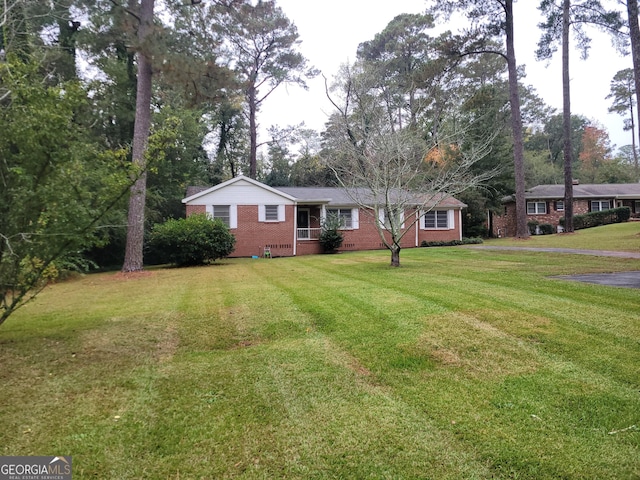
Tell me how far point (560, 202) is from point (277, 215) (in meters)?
22.2

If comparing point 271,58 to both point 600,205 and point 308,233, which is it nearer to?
point 308,233

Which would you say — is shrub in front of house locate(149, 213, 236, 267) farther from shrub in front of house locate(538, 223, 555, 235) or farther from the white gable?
shrub in front of house locate(538, 223, 555, 235)

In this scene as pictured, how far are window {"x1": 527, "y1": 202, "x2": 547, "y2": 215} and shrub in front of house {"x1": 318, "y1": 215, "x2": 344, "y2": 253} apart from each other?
17378 mm

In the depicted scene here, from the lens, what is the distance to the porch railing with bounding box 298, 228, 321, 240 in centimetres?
1941

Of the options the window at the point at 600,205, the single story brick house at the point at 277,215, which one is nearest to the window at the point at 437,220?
the single story brick house at the point at 277,215

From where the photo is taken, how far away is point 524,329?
4.32m

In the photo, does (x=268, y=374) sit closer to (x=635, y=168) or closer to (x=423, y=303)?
(x=423, y=303)

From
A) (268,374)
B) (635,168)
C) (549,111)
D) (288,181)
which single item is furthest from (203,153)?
(635,168)

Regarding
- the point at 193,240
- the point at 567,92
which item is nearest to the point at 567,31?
the point at 567,92

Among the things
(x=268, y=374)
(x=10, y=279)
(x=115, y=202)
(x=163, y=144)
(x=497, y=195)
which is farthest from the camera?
(x=497, y=195)

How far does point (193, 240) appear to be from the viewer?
1334cm

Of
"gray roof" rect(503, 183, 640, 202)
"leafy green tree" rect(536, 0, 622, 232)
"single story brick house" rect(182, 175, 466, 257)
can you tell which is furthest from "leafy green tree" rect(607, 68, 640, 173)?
"single story brick house" rect(182, 175, 466, 257)

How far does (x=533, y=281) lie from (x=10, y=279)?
802 centimetres

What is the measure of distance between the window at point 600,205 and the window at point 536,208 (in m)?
3.84
